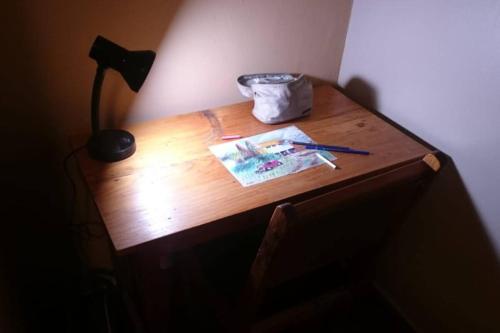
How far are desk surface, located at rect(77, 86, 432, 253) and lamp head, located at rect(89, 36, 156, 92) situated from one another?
232mm

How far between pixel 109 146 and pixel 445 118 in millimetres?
955

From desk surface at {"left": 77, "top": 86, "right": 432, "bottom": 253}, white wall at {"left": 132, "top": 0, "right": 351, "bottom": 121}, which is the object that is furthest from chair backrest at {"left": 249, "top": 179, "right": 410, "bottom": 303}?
white wall at {"left": 132, "top": 0, "right": 351, "bottom": 121}

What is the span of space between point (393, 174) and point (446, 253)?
0.59m

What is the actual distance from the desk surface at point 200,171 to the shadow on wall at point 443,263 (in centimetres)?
18

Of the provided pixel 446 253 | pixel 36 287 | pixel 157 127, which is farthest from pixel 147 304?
pixel 446 253

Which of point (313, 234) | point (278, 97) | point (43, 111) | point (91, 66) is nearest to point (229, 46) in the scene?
point (278, 97)

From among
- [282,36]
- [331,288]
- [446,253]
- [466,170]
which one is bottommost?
[331,288]

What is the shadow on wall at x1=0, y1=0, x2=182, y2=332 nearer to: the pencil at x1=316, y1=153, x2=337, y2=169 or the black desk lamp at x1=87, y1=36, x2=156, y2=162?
the black desk lamp at x1=87, y1=36, x2=156, y2=162

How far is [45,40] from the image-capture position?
1.00 metres

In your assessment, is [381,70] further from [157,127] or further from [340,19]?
[157,127]

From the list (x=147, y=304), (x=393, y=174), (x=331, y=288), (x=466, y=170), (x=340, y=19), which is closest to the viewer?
(x=393, y=174)

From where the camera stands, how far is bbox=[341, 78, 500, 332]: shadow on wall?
3.79 ft

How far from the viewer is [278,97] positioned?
120 cm

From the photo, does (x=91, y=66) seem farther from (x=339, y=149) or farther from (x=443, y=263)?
(x=443, y=263)
